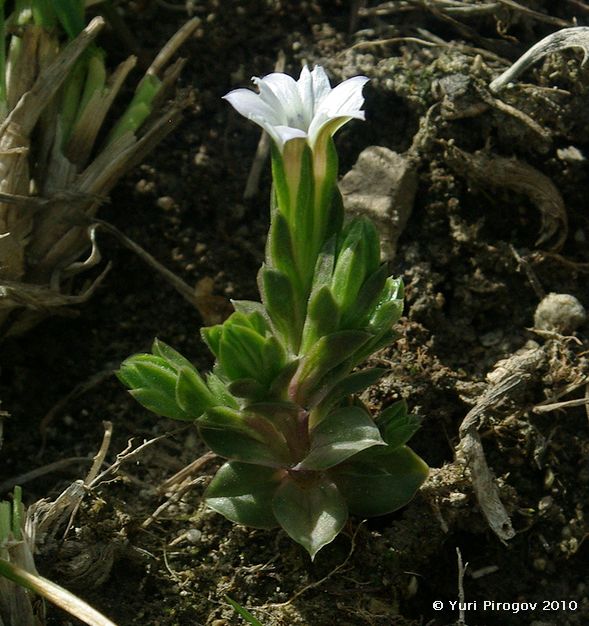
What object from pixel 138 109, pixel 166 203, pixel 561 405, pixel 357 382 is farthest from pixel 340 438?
pixel 138 109

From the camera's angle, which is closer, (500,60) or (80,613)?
(80,613)

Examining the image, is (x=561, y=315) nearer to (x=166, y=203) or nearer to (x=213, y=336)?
(x=213, y=336)

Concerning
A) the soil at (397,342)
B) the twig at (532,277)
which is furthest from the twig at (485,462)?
the twig at (532,277)

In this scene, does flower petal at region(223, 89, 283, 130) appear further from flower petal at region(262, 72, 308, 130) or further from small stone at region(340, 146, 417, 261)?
small stone at region(340, 146, 417, 261)

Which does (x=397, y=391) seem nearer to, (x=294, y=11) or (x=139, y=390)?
(x=139, y=390)

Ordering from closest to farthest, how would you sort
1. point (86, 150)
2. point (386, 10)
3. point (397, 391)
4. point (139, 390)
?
point (139, 390)
point (397, 391)
point (86, 150)
point (386, 10)

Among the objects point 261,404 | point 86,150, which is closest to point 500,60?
point 86,150

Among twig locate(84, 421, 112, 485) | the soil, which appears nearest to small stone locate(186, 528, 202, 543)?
the soil
